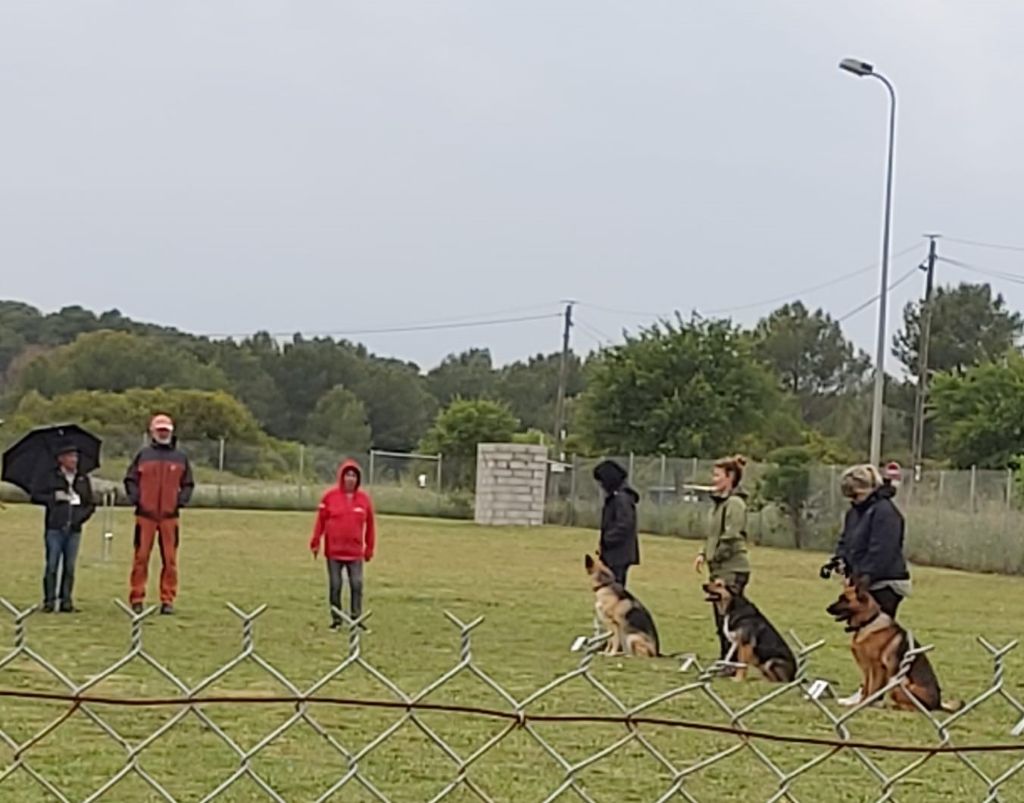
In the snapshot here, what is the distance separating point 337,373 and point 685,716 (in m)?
73.7

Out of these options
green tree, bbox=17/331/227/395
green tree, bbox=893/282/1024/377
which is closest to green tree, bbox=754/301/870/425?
green tree, bbox=893/282/1024/377

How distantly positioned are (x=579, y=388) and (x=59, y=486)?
49.8 m

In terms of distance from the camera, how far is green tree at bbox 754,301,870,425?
81188 millimetres

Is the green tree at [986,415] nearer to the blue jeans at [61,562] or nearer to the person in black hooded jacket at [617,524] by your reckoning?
the person in black hooded jacket at [617,524]

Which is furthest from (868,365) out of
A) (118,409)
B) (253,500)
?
(253,500)

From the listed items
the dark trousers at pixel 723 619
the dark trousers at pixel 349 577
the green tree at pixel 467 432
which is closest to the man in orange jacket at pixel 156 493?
the dark trousers at pixel 349 577

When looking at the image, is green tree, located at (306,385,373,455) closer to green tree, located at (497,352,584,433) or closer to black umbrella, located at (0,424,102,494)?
green tree, located at (497,352,584,433)

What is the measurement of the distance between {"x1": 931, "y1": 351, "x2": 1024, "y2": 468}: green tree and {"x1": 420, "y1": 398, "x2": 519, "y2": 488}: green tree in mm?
11785

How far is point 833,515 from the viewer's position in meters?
33.2

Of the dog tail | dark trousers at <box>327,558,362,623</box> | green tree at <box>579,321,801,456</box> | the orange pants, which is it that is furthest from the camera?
green tree at <box>579,321,801,456</box>

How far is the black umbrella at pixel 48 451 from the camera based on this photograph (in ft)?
47.8

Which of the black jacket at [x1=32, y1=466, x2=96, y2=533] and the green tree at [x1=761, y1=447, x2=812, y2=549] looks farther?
the green tree at [x1=761, y1=447, x2=812, y2=549]

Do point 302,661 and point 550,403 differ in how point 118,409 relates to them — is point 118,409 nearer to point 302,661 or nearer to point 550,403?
point 550,403

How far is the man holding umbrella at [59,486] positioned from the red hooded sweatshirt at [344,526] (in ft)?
6.73
